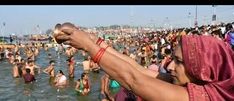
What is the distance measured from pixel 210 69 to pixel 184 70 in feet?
0.50

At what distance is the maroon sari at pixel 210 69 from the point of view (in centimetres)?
235

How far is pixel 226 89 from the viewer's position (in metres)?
2.36

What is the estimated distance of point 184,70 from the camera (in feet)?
8.09

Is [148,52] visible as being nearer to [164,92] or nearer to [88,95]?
[88,95]

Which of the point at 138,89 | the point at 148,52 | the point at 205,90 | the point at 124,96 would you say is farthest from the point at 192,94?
the point at 148,52

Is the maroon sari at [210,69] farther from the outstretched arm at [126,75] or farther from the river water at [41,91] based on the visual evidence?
the river water at [41,91]

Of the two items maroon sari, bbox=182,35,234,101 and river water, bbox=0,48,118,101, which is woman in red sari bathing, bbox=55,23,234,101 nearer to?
maroon sari, bbox=182,35,234,101

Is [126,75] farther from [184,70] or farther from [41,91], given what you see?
[41,91]

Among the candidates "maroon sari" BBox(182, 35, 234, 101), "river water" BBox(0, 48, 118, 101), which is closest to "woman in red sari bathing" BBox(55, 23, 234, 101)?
"maroon sari" BBox(182, 35, 234, 101)

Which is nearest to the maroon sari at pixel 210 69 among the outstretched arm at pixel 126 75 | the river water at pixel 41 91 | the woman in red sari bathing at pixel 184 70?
the woman in red sari bathing at pixel 184 70

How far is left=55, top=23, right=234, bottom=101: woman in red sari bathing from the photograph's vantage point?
2.27 meters

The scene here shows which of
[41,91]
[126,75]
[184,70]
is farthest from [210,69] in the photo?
[41,91]

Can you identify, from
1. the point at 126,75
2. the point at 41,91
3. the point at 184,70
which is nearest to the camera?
the point at 126,75
